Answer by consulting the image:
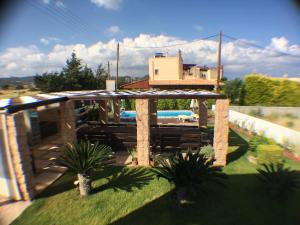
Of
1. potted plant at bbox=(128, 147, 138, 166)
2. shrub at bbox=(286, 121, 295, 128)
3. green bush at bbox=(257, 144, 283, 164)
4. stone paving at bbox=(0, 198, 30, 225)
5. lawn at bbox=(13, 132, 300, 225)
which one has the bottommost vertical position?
stone paving at bbox=(0, 198, 30, 225)

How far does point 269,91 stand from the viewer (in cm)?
2056

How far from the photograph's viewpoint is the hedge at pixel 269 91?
63.6ft

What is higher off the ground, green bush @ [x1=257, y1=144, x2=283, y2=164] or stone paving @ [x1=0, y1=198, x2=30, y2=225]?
green bush @ [x1=257, y1=144, x2=283, y2=164]

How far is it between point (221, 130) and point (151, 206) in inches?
183

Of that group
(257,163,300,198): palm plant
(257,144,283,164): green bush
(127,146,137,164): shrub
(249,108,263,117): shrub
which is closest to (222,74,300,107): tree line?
(249,108,263,117): shrub

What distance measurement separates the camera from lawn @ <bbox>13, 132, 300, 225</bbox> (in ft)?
18.8

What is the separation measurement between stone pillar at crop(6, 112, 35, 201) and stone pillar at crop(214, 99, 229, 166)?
746 cm

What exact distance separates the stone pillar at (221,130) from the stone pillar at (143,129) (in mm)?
3073

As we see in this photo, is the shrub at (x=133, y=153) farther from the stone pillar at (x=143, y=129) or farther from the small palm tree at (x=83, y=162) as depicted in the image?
the small palm tree at (x=83, y=162)

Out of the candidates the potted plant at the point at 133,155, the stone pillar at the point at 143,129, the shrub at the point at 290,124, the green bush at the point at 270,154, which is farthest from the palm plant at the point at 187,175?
the shrub at the point at 290,124

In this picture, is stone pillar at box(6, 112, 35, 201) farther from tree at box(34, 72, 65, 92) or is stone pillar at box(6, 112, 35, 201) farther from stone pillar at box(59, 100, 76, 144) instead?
tree at box(34, 72, 65, 92)

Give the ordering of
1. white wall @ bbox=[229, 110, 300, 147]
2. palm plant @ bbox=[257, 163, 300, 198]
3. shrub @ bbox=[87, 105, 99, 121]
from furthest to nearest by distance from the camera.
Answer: shrub @ bbox=[87, 105, 99, 121] → white wall @ bbox=[229, 110, 300, 147] → palm plant @ bbox=[257, 163, 300, 198]

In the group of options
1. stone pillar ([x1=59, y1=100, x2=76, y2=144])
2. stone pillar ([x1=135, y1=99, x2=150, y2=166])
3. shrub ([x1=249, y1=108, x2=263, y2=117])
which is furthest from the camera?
shrub ([x1=249, y1=108, x2=263, y2=117])

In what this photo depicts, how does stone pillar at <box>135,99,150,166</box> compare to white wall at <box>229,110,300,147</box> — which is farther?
white wall at <box>229,110,300,147</box>
